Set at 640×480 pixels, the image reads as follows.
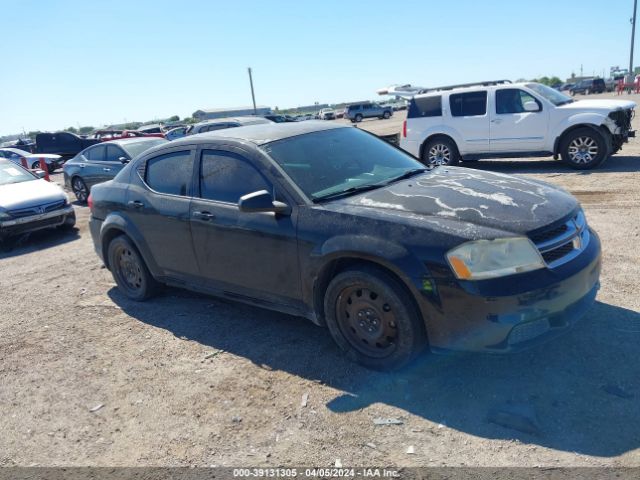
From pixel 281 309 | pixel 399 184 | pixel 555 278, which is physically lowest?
pixel 281 309

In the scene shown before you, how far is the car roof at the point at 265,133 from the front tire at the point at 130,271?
1.25 m

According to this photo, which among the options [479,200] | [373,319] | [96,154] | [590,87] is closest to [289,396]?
[373,319]

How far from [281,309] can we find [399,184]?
1.35 m

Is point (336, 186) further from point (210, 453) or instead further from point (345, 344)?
point (210, 453)

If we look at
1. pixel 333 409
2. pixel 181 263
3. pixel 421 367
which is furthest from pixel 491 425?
pixel 181 263

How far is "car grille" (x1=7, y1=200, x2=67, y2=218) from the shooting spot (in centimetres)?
869

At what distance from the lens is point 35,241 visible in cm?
938

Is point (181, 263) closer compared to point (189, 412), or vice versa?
point (189, 412)

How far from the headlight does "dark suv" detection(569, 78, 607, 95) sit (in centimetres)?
5899

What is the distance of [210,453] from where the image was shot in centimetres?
301

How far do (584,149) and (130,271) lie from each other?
9099 millimetres

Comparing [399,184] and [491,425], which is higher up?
[399,184]

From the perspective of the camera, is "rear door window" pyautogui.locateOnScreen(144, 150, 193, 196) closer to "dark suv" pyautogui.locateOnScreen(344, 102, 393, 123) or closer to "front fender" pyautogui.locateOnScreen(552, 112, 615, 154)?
"front fender" pyautogui.locateOnScreen(552, 112, 615, 154)

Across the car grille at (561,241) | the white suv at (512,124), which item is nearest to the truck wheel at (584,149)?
the white suv at (512,124)
